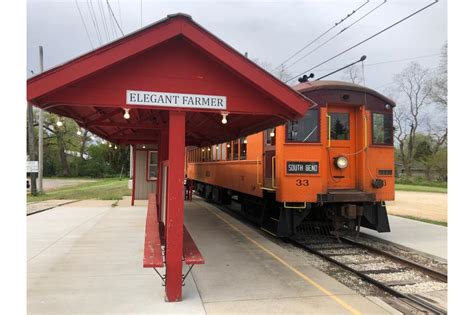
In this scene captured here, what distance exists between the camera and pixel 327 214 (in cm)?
886

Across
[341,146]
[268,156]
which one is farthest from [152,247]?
[341,146]

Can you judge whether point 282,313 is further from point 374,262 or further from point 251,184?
point 251,184

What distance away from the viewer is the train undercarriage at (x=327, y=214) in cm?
824

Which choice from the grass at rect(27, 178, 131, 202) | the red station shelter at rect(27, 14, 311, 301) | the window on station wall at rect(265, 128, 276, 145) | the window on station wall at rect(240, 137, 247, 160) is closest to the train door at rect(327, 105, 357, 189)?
the window on station wall at rect(265, 128, 276, 145)

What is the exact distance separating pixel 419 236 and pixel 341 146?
3299 millimetres

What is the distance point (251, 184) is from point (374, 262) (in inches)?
149

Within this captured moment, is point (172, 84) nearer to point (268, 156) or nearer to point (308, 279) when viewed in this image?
point (308, 279)

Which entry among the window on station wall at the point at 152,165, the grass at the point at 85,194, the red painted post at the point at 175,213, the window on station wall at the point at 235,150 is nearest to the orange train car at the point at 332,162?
the window on station wall at the point at 235,150

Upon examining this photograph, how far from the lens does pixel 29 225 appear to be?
1061 cm

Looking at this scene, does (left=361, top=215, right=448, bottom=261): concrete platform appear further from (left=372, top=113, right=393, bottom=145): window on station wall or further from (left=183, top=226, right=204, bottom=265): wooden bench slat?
(left=183, top=226, right=204, bottom=265): wooden bench slat

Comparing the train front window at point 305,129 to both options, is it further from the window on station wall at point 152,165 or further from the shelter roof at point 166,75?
the window on station wall at point 152,165

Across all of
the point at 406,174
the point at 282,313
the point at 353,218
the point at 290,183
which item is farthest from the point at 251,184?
the point at 406,174

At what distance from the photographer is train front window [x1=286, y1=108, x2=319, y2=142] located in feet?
27.5

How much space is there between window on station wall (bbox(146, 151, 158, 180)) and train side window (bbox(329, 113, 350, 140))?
32.7 ft
